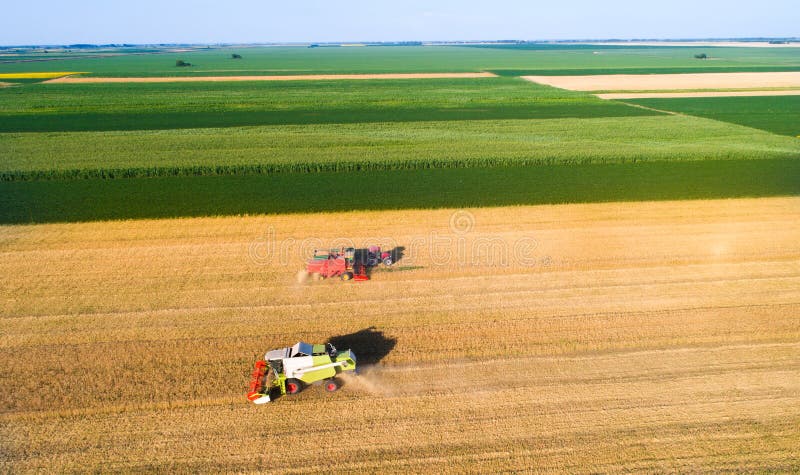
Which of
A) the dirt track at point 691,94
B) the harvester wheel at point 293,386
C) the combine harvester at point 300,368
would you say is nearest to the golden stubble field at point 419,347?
the harvester wheel at point 293,386

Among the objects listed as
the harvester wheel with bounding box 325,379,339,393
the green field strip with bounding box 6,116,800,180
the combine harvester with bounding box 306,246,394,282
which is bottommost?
the harvester wheel with bounding box 325,379,339,393

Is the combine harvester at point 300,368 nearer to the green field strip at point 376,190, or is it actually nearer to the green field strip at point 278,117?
the green field strip at point 376,190

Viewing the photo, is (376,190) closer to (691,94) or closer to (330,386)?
(330,386)

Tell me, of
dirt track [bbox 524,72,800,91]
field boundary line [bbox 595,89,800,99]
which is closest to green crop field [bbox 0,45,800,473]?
field boundary line [bbox 595,89,800,99]

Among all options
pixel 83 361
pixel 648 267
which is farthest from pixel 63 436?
pixel 648 267

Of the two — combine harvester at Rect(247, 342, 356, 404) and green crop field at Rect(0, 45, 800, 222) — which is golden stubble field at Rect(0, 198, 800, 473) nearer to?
combine harvester at Rect(247, 342, 356, 404)

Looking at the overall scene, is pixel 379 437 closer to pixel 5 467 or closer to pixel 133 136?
pixel 5 467
